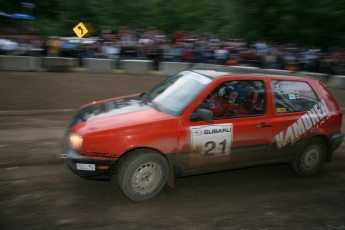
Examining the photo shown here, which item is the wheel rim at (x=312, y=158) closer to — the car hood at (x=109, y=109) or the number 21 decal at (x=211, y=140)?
the number 21 decal at (x=211, y=140)

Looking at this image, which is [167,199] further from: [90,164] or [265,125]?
[265,125]

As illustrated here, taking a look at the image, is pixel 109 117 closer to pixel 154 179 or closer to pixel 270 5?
pixel 154 179

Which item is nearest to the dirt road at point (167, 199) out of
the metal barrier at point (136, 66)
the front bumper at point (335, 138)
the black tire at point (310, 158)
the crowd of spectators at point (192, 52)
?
the black tire at point (310, 158)

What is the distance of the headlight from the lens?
4.56 meters

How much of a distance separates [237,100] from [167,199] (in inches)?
66.9

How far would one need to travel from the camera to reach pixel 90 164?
4586mm

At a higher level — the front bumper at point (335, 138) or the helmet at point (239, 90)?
the helmet at point (239, 90)

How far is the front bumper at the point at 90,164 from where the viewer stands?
457 cm

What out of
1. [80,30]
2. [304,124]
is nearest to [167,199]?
[304,124]

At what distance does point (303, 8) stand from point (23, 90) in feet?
51.2

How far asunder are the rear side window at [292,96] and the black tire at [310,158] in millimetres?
629

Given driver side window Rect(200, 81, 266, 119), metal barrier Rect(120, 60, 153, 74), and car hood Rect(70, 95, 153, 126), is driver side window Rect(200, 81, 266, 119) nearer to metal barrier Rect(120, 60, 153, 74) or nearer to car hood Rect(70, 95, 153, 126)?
car hood Rect(70, 95, 153, 126)

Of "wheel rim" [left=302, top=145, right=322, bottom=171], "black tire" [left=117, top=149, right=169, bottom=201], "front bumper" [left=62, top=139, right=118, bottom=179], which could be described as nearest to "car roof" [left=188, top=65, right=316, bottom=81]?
"wheel rim" [left=302, top=145, right=322, bottom=171]

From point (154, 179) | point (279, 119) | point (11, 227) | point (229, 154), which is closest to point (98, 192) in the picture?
point (154, 179)
